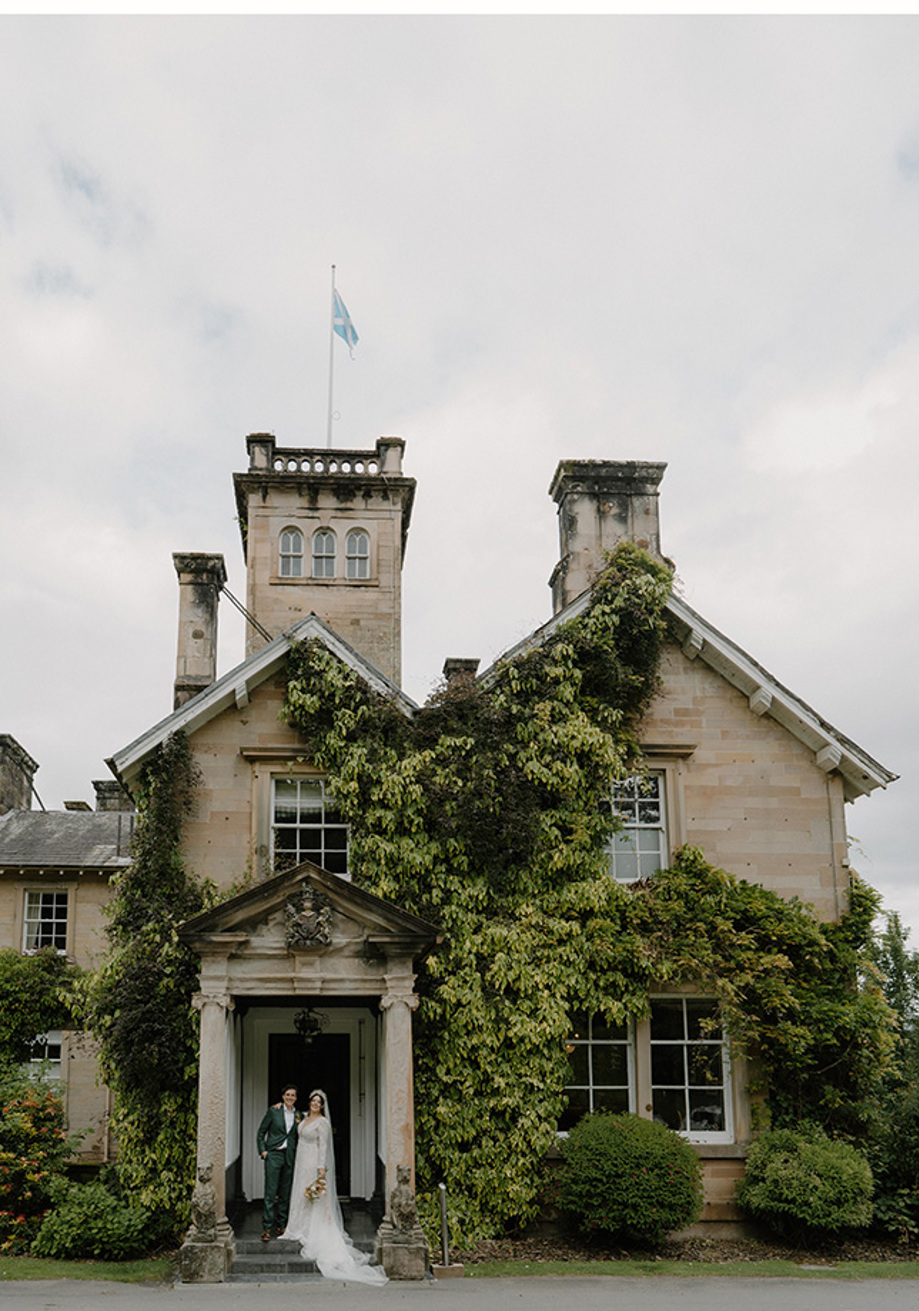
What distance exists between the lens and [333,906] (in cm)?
1397

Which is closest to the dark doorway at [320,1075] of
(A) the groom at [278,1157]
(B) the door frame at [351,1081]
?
(B) the door frame at [351,1081]

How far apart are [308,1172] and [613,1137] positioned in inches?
147

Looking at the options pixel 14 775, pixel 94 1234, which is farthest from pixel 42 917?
pixel 94 1234

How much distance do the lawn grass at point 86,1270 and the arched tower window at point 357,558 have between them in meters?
21.5

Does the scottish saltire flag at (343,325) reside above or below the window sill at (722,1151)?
above

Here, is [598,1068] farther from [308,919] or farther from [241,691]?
[241,691]

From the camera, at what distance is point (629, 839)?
1653 cm

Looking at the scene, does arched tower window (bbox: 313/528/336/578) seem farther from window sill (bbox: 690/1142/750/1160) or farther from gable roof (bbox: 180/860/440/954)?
window sill (bbox: 690/1142/750/1160)

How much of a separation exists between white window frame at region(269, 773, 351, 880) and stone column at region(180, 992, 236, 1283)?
105 inches

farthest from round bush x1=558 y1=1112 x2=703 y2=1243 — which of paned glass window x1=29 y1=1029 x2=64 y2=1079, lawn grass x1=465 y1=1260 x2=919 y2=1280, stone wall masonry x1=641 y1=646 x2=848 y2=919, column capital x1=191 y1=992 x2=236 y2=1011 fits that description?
paned glass window x1=29 y1=1029 x2=64 y2=1079

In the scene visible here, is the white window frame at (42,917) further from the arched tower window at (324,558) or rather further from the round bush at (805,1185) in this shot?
the round bush at (805,1185)

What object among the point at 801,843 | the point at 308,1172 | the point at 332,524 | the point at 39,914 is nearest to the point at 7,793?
the point at 39,914

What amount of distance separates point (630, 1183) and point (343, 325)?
22.8 metres

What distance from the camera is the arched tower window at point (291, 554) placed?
1284 inches
